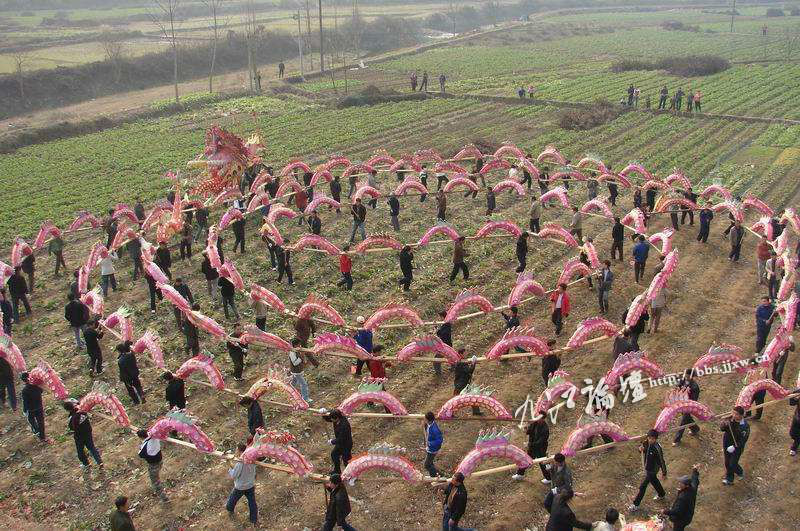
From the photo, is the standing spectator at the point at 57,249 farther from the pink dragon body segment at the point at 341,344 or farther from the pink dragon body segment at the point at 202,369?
the pink dragon body segment at the point at 341,344

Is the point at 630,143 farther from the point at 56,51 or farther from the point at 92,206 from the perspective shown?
the point at 56,51

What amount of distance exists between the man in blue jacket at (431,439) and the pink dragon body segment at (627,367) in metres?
4.24

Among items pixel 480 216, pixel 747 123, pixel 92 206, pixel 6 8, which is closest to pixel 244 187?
pixel 92 206

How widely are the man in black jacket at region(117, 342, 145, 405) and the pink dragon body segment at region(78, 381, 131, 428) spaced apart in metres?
1.17

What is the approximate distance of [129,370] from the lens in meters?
15.4

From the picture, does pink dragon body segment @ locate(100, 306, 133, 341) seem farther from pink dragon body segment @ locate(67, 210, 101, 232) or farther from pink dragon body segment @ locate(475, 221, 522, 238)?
pink dragon body segment @ locate(475, 221, 522, 238)

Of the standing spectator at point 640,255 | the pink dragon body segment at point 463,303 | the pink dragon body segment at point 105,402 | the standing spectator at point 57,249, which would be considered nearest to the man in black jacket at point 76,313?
the pink dragon body segment at point 105,402

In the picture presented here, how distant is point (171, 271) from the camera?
22.9m

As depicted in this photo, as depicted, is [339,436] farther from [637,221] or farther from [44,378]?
[637,221]

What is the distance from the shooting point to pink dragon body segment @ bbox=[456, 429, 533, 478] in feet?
39.8

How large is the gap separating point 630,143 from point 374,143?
43.1ft

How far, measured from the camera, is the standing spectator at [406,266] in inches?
778

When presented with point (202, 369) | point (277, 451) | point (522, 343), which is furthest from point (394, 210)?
point (277, 451)

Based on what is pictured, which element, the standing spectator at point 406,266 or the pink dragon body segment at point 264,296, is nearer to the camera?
the pink dragon body segment at point 264,296
